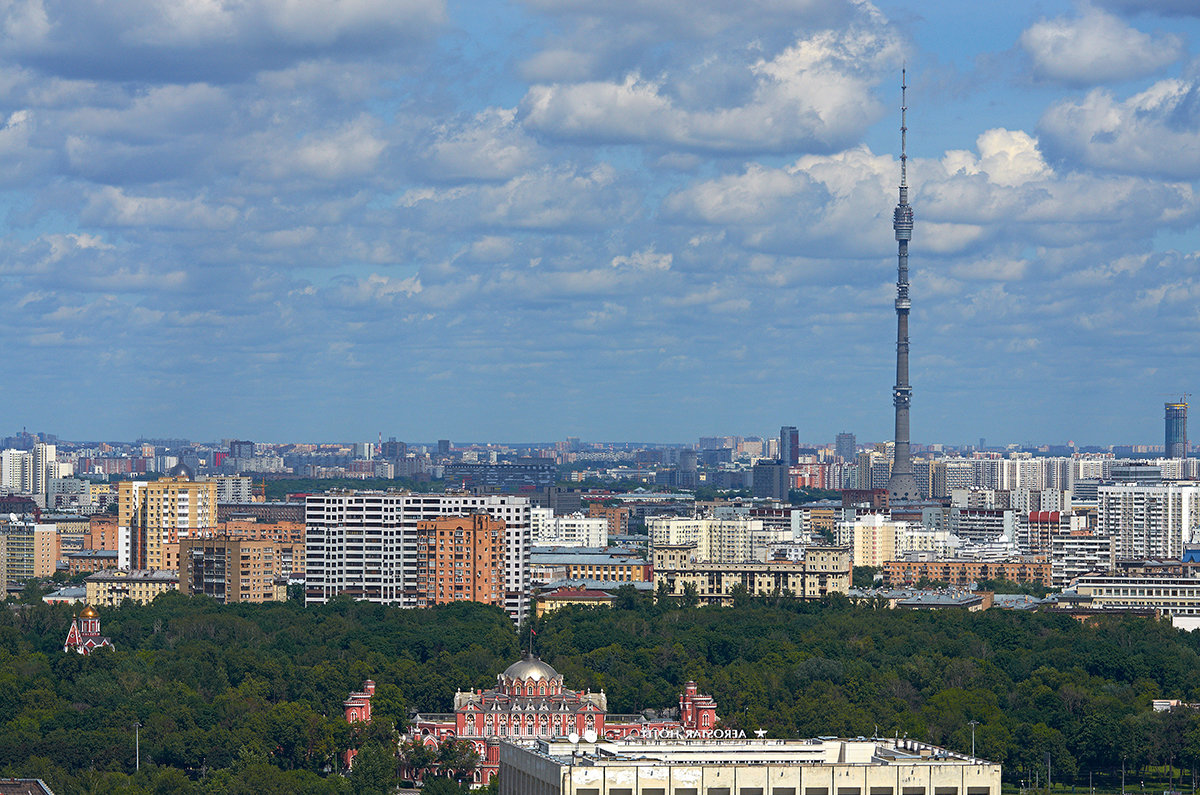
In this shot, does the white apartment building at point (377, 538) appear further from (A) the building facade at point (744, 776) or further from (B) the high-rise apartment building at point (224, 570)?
(A) the building facade at point (744, 776)

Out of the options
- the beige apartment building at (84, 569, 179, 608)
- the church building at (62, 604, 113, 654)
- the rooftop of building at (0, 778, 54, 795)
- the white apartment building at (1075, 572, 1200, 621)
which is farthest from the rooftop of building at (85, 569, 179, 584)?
the rooftop of building at (0, 778, 54, 795)

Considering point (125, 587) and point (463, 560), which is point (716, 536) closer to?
point (463, 560)

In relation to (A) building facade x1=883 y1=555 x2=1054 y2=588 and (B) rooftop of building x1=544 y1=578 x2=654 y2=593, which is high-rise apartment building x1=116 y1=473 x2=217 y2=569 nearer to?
(B) rooftop of building x1=544 y1=578 x2=654 y2=593

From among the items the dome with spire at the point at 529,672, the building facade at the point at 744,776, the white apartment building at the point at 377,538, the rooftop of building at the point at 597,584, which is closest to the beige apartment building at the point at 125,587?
the white apartment building at the point at 377,538

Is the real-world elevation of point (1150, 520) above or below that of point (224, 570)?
above

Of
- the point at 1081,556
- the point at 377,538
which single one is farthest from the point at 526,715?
the point at 1081,556
